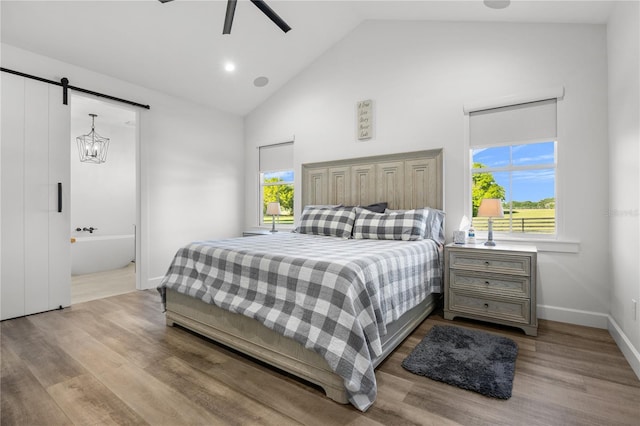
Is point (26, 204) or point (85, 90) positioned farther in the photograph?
point (85, 90)

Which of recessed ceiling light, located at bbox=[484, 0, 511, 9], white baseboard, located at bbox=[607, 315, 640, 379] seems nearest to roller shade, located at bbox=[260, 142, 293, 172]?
recessed ceiling light, located at bbox=[484, 0, 511, 9]

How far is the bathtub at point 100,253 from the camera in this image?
506 cm

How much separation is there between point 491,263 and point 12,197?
15.1 ft

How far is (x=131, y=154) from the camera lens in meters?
6.28

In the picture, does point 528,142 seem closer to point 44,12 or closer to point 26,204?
point 44,12

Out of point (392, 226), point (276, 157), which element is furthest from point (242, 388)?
point (276, 157)

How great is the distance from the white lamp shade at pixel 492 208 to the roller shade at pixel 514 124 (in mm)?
745

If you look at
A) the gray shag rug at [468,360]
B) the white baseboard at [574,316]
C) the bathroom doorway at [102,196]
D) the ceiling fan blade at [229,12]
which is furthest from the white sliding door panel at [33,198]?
the white baseboard at [574,316]

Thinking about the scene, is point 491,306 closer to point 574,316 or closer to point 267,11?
point 574,316

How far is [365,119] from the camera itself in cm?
410

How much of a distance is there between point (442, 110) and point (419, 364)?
2.73m

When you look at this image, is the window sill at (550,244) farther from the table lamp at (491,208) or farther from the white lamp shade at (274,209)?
the white lamp shade at (274,209)

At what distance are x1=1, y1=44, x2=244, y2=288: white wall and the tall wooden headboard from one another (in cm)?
152

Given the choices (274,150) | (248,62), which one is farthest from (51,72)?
(274,150)
